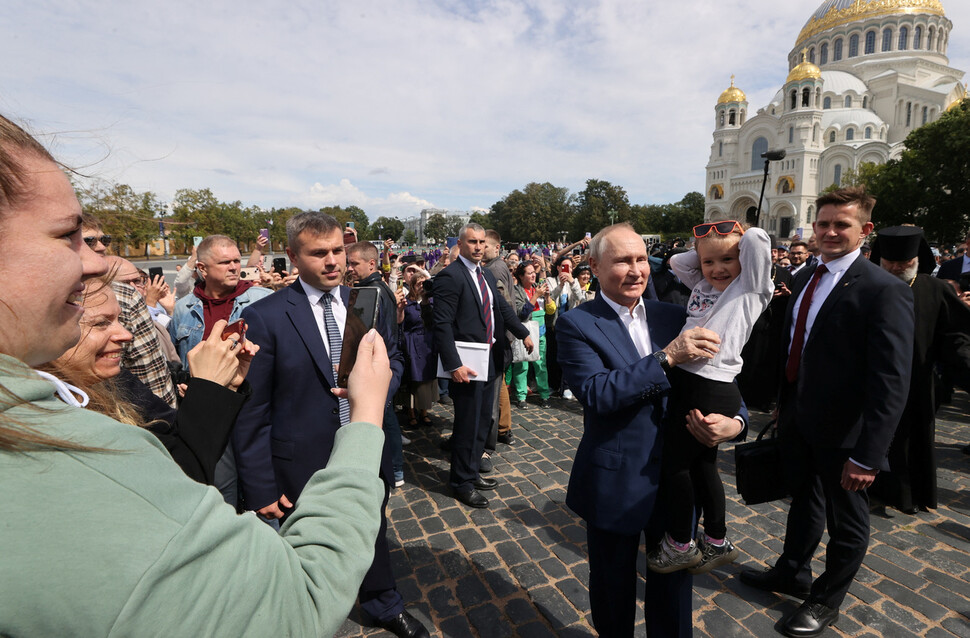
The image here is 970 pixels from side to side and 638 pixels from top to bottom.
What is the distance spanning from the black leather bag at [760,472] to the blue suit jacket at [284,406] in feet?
7.68

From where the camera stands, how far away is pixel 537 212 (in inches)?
3137

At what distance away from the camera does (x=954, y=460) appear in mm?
5230

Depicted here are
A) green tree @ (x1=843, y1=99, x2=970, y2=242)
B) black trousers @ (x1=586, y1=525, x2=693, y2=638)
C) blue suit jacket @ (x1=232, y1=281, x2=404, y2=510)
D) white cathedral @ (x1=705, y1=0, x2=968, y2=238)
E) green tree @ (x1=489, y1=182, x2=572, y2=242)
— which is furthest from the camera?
green tree @ (x1=489, y1=182, x2=572, y2=242)

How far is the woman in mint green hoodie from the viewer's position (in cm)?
57

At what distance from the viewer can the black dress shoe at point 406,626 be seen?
2.83m

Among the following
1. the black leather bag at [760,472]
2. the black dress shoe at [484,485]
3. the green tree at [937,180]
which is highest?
the green tree at [937,180]

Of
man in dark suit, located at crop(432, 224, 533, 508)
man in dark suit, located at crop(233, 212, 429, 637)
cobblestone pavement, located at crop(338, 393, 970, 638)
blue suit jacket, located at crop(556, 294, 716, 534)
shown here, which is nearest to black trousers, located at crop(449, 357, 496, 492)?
man in dark suit, located at crop(432, 224, 533, 508)

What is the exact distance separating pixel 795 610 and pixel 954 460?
3.98m

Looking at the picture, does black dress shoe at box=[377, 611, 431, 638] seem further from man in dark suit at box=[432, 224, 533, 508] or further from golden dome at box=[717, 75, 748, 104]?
golden dome at box=[717, 75, 748, 104]

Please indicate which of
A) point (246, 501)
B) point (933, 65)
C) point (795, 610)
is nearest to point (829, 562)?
point (795, 610)

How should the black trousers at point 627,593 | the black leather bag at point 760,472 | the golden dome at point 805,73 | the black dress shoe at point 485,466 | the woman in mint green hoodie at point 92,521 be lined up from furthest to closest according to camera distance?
the golden dome at point 805,73 → the black dress shoe at point 485,466 → the black leather bag at point 760,472 → the black trousers at point 627,593 → the woman in mint green hoodie at point 92,521

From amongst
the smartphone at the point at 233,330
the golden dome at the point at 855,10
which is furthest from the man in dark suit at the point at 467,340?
the golden dome at the point at 855,10

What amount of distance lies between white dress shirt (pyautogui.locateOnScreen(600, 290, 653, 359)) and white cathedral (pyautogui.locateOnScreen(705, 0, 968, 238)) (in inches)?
2829

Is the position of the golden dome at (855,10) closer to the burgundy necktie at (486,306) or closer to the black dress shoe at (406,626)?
the burgundy necktie at (486,306)
